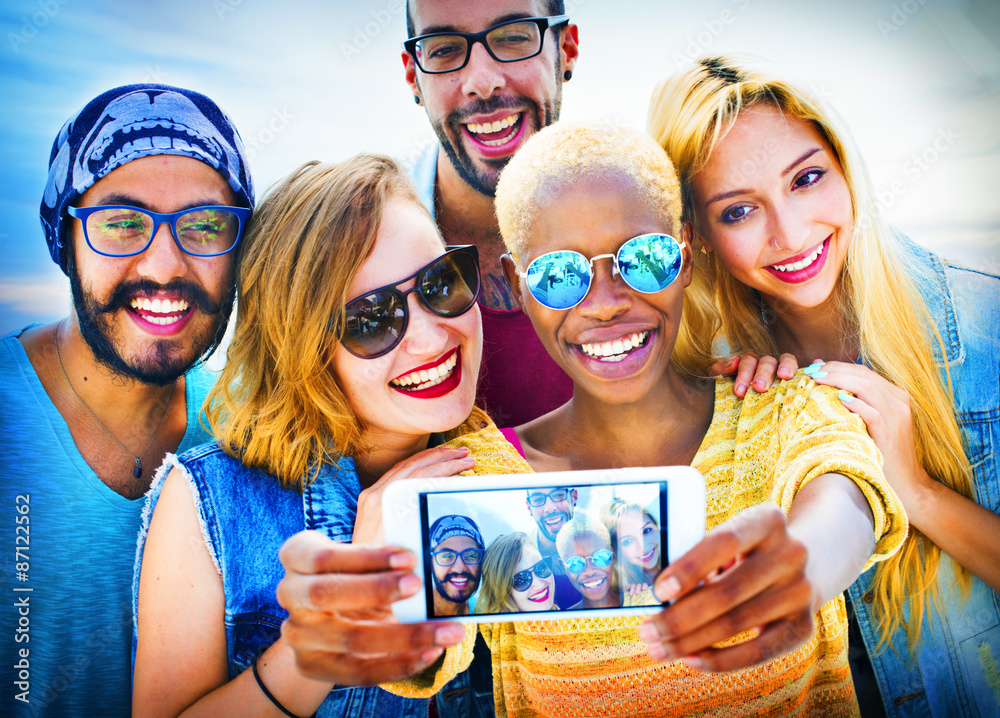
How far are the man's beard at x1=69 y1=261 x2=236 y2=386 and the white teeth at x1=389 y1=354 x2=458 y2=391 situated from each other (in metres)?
0.86

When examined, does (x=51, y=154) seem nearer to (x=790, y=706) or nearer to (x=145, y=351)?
(x=145, y=351)

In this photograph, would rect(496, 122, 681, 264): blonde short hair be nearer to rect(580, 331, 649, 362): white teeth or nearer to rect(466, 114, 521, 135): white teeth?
rect(580, 331, 649, 362): white teeth

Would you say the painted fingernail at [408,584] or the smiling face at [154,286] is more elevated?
the smiling face at [154,286]

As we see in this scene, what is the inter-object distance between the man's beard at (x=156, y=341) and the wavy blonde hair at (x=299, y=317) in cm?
13

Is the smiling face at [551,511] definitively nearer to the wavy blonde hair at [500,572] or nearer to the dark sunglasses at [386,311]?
the wavy blonde hair at [500,572]

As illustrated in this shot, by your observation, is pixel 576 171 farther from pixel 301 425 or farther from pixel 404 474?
pixel 301 425

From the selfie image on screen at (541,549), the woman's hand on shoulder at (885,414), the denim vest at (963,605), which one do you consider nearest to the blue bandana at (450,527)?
the selfie image on screen at (541,549)

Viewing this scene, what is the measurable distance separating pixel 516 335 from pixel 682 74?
1.45 metres

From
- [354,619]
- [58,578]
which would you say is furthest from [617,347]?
[58,578]

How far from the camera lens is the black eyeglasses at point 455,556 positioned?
5.74 ft

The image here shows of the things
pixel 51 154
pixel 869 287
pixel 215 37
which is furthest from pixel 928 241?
pixel 51 154

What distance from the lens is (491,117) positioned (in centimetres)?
321

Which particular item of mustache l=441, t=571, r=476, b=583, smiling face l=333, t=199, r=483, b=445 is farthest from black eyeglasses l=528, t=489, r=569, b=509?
smiling face l=333, t=199, r=483, b=445

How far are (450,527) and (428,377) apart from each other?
753 mm
